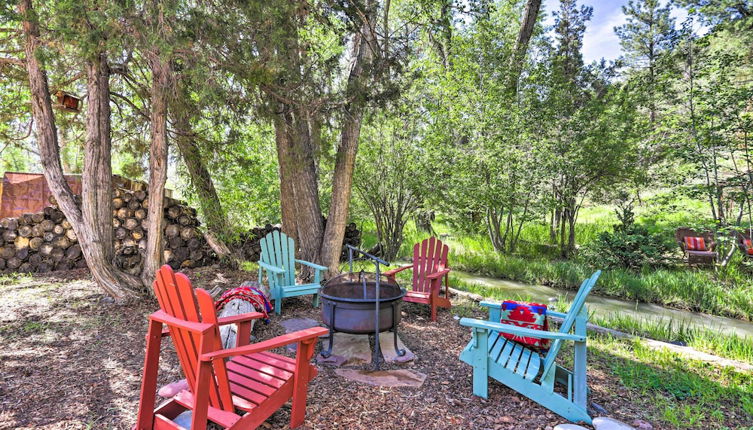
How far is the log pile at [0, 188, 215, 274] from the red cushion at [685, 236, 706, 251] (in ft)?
24.6

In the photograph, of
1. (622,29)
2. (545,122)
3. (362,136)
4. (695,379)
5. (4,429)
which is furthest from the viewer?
(622,29)

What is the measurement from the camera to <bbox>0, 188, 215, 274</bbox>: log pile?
16.0ft

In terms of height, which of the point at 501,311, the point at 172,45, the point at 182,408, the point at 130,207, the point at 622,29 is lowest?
the point at 182,408

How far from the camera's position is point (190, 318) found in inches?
56.8

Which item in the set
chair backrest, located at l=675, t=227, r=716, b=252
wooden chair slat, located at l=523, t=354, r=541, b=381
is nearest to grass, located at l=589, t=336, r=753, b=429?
wooden chair slat, located at l=523, t=354, r=541, b=381

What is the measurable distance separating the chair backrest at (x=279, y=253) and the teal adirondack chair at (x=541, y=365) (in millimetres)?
2298

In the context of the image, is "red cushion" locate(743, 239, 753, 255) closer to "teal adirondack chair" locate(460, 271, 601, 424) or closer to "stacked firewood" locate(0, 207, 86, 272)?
"teal adirondack chair" locate(460, 271, 601, 424)

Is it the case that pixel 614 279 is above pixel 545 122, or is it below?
below

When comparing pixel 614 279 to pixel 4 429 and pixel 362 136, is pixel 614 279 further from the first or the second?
pixel 4 429

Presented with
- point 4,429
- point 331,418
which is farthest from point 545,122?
point 4,429

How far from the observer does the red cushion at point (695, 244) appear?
20.3 feet

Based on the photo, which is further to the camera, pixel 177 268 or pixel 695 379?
pixel 177 268

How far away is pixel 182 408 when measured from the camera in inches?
65.8

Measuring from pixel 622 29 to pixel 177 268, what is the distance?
17328mm
